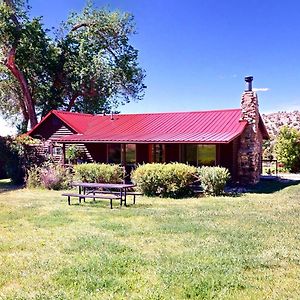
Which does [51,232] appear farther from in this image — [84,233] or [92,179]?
[92,179]

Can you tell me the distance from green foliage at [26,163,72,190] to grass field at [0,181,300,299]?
5934mm

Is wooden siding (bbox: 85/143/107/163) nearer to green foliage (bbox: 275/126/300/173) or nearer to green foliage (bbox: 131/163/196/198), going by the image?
green foliage (bbox: 131/163/196/198)

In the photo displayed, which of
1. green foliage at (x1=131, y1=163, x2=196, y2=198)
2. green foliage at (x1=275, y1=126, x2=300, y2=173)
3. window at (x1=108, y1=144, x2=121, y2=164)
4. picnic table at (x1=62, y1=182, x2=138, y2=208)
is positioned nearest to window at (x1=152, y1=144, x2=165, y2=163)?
window at (x1=108, y1=144, x2=121, y2=164)

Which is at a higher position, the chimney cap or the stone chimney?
the chimney cap

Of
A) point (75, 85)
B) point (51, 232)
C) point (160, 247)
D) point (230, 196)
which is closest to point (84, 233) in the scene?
point (51, 232)

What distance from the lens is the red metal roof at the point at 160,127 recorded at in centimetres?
1738

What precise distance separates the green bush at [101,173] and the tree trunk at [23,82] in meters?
13.7

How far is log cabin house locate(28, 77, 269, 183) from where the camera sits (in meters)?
18.0

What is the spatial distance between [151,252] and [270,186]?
12.3 metres

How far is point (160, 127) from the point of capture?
20125mm

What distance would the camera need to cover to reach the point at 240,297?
16.5 ft

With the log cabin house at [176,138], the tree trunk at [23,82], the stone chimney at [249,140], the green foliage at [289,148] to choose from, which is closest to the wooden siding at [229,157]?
the log cabin house at [176,138]

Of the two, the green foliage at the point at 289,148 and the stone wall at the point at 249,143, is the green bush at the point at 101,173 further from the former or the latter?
the green foliage at the point at 289,148

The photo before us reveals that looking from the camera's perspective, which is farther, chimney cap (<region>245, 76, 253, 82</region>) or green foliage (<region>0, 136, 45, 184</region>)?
green foliage (<region>0, 136, 45, 184</region>)
